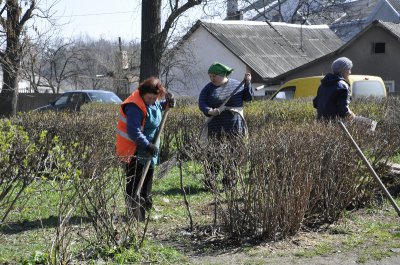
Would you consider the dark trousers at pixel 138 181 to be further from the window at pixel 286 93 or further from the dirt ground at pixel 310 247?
the window at pixel 286 93

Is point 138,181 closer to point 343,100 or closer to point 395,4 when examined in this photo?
point 343,100

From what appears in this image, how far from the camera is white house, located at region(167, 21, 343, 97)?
108 ft

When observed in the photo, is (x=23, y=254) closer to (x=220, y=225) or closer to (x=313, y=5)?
(x=220, y=225)

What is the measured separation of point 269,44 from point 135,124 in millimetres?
29131

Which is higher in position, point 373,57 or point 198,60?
point 198,60

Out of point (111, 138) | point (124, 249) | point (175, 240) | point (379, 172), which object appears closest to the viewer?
point (124, 249)

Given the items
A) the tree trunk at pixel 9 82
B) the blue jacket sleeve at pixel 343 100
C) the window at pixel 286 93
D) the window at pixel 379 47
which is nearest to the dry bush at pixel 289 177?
the blue jacket sleeve at pixel 343 100

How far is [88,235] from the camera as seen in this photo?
19.8 ft

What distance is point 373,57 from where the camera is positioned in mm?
29078

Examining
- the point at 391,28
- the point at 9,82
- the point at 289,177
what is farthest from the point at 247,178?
the point at 391,28

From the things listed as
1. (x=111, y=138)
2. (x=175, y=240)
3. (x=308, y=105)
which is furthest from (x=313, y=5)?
(x=175, y=240)

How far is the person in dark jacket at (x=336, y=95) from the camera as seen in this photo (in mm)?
8469

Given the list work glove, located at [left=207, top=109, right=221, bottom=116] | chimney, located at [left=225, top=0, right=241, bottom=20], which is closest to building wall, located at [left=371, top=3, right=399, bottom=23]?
chimney, located at [left=225, top=0, right=241, bottom=20]

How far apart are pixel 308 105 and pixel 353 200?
5359 millimetres
